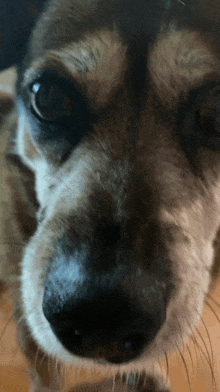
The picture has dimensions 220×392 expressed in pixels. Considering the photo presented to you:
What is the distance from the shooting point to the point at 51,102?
0.66 meters

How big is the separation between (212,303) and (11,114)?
1.92 ft

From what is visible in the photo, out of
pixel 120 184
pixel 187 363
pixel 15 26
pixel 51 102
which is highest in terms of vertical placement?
pixel 15 26

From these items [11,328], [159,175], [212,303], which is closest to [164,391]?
[212,303]

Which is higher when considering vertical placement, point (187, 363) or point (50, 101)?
point (50, 101)

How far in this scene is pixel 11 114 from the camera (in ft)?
2.73

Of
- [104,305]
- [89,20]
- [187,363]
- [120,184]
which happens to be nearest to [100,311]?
[104,305]

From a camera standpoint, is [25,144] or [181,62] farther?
[25,144]

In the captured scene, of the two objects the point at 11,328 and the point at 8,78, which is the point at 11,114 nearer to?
the point at 8,78

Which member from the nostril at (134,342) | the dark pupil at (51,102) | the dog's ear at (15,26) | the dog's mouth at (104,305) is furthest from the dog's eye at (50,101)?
the nostril at (134,342)

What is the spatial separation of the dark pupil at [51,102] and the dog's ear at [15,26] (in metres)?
0.13

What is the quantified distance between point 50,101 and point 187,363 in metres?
0.57

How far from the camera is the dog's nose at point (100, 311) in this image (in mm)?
485

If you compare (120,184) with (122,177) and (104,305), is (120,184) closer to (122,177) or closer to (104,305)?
(122,177)

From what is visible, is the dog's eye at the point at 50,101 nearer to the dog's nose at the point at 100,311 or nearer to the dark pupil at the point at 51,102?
the dark pupil at the point at 51,102
